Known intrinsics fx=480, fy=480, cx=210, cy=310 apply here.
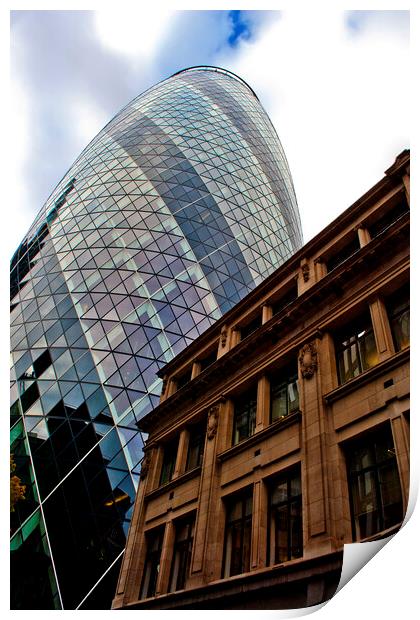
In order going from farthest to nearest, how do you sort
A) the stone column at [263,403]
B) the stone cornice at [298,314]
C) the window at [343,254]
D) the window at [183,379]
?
the window at [183,379], the window at [343,254], the stone column at [263,403], the stone cornice at [298,314]

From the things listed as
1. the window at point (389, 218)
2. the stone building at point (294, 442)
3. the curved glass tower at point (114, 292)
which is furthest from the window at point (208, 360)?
the curved glass tower at point (114, 292)

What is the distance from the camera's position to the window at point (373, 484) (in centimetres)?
1002

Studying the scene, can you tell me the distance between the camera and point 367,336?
1375 cm

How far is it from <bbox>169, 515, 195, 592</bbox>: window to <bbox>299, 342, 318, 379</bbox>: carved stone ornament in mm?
6359

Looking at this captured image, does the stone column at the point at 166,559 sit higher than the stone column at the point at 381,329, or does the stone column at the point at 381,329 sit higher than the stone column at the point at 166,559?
the stone column at the point at 381,329

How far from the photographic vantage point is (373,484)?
35.0 feet

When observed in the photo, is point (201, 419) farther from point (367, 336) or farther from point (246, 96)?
point (246, 96)

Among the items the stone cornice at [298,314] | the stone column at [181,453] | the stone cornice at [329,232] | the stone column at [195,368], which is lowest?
the stone column at [181,453]

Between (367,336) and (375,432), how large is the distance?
10.6ft

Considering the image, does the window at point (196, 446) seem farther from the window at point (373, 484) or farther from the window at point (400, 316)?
the window at point (400, 316)

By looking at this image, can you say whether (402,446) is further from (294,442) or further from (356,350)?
(356,350)

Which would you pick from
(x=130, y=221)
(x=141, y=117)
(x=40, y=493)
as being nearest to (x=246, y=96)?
(x=141, y=117)

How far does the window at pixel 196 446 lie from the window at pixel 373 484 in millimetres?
7250

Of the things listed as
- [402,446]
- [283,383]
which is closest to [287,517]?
[402,446]
